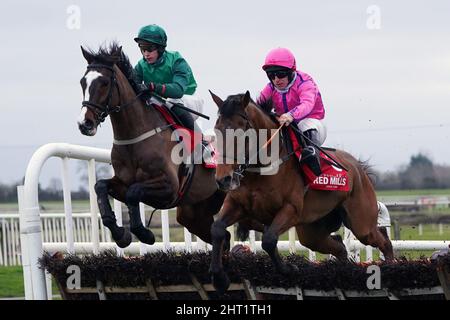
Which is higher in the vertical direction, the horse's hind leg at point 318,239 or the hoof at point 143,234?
the hoof at point 143,234

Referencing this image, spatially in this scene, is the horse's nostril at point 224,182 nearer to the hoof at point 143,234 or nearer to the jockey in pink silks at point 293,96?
the jockey in pink silks at point 293,96

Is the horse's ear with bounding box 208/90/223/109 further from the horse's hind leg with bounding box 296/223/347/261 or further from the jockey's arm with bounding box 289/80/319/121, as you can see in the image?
the horse's hind leg with bounding box 296/223/347/261

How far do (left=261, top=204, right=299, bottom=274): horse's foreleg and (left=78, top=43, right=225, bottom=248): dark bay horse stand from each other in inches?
37.6

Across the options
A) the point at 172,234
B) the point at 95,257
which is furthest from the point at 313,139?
the point at 172,234

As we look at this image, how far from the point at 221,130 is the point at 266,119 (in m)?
0.58

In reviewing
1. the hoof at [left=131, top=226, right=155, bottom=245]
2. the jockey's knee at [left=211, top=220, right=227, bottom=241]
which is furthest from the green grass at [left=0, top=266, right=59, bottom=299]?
the jockey's knee at [left=211, top=220, right=227, bottom=241]

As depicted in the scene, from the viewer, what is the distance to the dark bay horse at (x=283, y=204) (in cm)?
661

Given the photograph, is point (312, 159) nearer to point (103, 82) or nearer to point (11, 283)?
point (103, 82)

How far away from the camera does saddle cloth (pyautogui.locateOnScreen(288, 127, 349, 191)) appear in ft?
23.9

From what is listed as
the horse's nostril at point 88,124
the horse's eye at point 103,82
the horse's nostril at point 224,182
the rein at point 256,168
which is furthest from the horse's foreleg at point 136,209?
the horse's nostril at point 224,182

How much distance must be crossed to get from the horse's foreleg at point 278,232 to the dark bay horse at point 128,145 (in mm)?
955

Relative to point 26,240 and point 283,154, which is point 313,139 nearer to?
point 283,154

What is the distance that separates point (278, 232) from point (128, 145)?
4.47ft

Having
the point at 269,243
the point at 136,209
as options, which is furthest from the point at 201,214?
the point at 269,243
